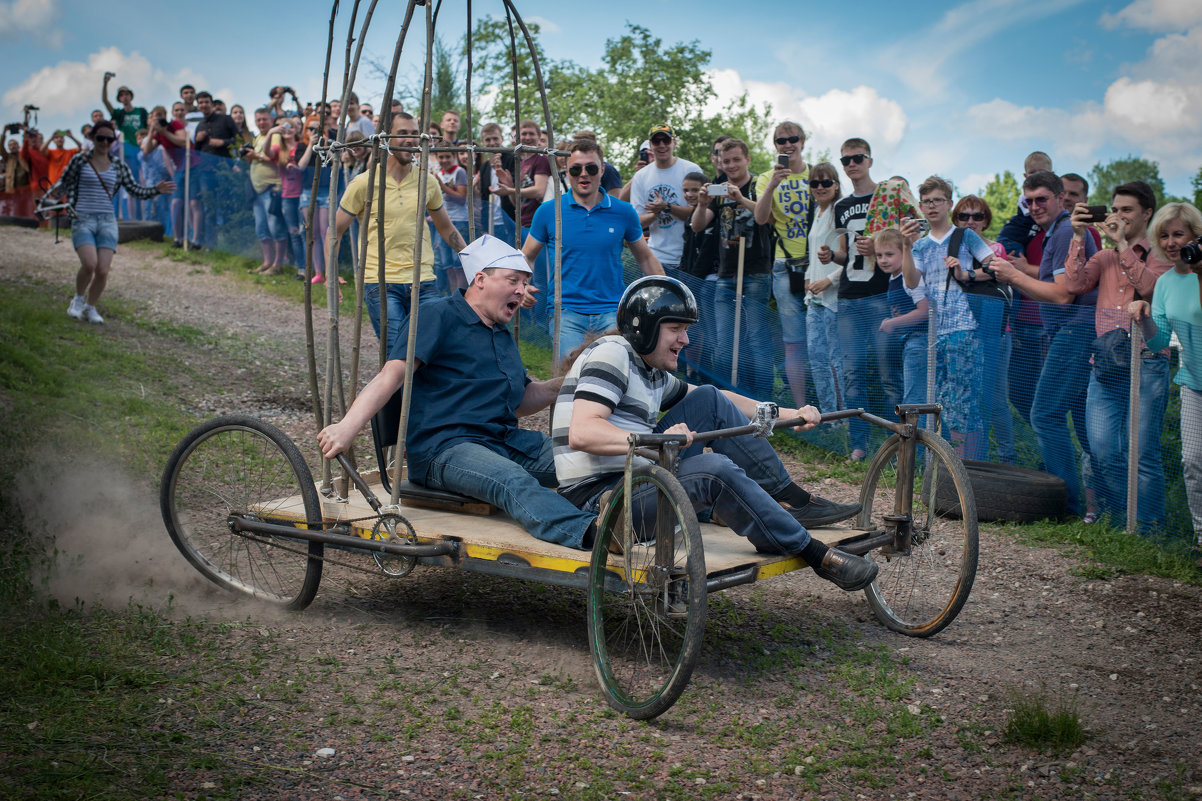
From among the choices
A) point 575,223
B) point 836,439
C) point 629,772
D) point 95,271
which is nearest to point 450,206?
point 95,271

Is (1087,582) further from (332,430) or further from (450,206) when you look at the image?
(450,206)

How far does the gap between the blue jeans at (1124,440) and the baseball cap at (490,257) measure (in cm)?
384

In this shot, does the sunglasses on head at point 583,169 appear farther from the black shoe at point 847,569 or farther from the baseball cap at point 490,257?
the black shoe at point 847,569

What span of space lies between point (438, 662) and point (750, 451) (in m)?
1.72

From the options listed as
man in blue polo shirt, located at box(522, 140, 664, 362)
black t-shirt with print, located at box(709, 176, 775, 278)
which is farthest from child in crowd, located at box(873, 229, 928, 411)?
man in blue polo shirt, located at box(522, 140, 664, 362)

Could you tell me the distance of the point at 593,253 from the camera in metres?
8.23

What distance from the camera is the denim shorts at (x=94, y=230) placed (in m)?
11.7

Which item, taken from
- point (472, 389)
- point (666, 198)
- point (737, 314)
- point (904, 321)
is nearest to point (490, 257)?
point (472, 389)

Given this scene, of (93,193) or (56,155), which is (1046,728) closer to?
(93,193)

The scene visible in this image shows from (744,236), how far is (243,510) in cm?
528

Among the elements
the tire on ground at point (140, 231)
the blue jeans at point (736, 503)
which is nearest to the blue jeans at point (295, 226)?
the tire on ground at point (140, 231)

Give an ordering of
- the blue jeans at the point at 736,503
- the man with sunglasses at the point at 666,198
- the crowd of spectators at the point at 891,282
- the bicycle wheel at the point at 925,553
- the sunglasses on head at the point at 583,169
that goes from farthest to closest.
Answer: the man with sunglasses at the point at 666,198 < the sunglasses on head at the point at 583,169 < the crowd of spectators at the point at 891,282 < the bicycle wheel at the point at 925,553 < the blue jeans at the point at 736,503

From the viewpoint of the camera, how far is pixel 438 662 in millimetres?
4824

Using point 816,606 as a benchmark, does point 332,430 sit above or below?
above
